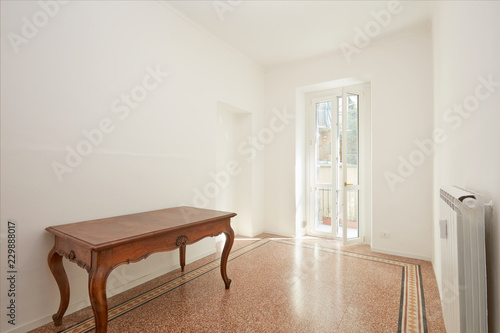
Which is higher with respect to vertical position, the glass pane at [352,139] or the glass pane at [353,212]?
the glass pane at [352,139]

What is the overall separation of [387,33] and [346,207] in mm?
2500

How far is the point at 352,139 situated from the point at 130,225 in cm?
336

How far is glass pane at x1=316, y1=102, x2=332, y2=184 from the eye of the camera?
440 cm

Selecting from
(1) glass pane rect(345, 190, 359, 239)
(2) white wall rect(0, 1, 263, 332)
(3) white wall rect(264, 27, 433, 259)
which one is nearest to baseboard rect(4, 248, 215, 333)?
(2) white wall rect(0, 1, 263, 332)

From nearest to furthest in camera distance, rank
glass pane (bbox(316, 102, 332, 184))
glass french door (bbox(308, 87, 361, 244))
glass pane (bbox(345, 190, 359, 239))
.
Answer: glass french door (bbox(308, 87, 361, 244)) < glass pane (bbox(345, 190, 359, 239)) < glass pane (bbox(316, 102, 332, 184))

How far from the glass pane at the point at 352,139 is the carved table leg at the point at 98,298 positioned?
11.4 feet

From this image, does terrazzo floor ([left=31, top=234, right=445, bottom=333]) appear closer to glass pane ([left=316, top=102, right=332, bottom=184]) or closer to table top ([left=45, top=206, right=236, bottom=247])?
table top ([left=45, top=206, right=236, bottom=247])

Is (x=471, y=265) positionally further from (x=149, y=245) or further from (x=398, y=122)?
(x=398, y=122)

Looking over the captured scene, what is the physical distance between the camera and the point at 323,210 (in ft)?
14.8

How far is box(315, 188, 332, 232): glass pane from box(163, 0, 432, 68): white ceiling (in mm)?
2345

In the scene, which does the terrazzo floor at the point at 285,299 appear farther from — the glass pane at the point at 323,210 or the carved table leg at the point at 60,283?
the glass pane at the point at 323,210

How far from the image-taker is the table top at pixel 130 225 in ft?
5.41

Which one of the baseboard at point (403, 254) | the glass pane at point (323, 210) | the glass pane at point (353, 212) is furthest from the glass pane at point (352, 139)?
the baseboard at point (403, 254)

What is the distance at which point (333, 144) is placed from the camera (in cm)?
429
